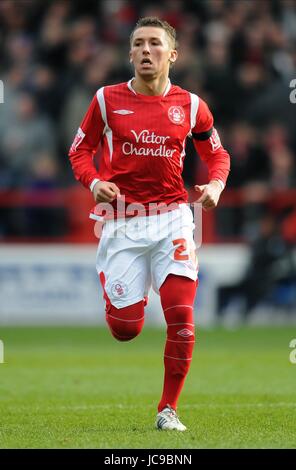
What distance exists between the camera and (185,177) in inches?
613

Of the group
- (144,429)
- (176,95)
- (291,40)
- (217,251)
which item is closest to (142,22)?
(176,95)

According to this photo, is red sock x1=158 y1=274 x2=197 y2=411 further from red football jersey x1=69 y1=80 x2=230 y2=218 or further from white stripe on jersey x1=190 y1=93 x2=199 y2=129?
white stripe on jersey x1=190 y1=93 x2=199 y2=129

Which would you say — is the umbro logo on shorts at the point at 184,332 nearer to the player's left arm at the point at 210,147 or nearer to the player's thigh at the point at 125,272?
the player's thigh at the point at 125,272

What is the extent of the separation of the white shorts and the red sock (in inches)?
3.6

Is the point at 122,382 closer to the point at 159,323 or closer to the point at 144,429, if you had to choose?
the point at 144,429

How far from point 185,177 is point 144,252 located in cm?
830

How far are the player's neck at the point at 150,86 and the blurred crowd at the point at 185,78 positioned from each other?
7740 mm

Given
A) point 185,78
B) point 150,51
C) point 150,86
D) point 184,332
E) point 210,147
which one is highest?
point 150,51

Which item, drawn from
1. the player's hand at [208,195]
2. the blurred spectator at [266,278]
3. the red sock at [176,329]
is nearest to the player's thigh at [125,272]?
the red sock at [176,329]

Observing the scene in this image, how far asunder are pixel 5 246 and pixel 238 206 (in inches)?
129

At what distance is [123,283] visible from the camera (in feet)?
23.8

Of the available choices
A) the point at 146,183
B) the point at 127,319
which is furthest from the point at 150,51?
the point at 127,319

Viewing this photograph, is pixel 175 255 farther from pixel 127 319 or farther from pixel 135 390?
pixel 135 390

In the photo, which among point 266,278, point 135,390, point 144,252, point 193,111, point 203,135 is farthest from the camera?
point 266,278
